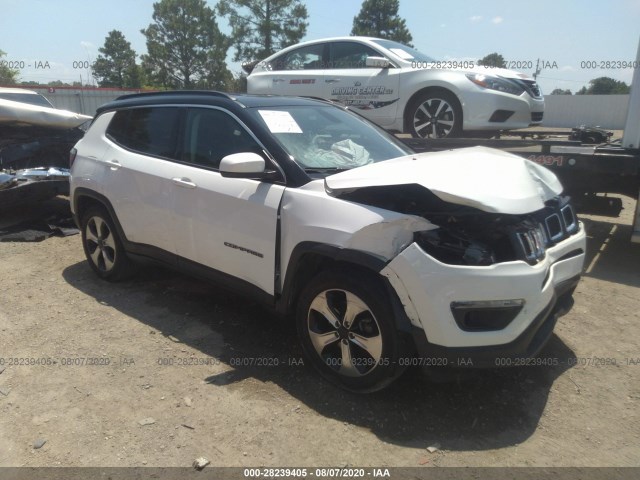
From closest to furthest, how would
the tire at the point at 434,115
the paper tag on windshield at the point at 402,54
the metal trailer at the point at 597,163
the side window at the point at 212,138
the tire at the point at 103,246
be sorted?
the side window at the point at 212,138 < the tire at the point at 103,246 < the metal trailer at the point at 597,163 < the tire at the point at 434,115 < the paper tag on windshield at the point at 402,54

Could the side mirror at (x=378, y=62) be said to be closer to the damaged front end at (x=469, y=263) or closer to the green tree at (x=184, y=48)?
the damaged front end at (x=469, y=263)

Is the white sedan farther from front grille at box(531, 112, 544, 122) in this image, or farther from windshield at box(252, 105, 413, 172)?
windshield at box(252, 105, 413, 172)

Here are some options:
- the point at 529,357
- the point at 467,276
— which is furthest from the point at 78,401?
the point at 529,357

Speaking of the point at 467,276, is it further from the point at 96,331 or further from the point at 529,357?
the point at 96,331

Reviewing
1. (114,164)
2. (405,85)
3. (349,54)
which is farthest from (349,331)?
(349,54)

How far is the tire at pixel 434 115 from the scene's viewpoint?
20.7 feet

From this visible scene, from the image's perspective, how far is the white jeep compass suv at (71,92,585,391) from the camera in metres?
2.59

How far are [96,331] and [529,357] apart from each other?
3.14m

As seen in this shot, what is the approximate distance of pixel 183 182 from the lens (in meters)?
3.74

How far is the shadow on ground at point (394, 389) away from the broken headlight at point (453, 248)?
0.70 metres

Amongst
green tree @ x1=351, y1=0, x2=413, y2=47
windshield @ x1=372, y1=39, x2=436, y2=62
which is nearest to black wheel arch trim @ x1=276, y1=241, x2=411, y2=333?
windshield @ x1=372, y1=39, x2=436, y2=62

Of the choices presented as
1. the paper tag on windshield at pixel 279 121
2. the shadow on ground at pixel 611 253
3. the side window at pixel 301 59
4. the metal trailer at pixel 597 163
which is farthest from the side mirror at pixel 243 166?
the side window at pixel 301 59

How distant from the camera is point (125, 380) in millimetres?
3240

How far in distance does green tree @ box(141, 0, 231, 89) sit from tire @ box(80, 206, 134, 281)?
46690 mm
